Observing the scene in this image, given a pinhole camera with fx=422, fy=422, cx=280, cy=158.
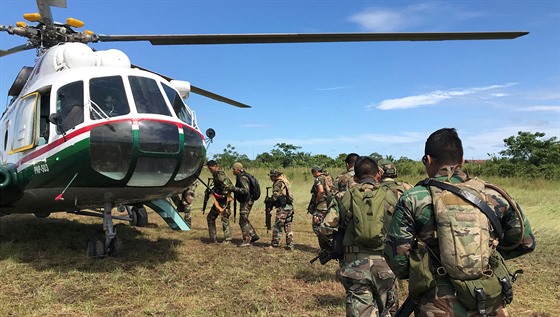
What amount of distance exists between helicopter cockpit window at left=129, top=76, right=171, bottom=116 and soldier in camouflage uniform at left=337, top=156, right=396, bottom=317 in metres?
3.19

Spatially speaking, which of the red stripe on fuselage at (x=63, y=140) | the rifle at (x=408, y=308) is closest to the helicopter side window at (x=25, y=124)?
the red stripe on fuselage at (x=63, y=140)

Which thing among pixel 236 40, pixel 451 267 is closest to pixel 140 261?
pixel 236 40

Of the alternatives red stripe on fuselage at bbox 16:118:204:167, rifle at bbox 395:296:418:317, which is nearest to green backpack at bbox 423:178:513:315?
rifle at bbox 395:296:418:317

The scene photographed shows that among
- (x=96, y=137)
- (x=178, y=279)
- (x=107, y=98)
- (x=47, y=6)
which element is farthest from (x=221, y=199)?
(x=47, y=6)

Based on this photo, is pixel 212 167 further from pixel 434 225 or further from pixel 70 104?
pixel 434 225

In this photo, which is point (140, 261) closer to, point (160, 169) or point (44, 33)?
point (160, 169)

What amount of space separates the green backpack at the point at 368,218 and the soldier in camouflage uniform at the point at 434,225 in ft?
3.54

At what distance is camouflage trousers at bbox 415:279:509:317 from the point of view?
2.24 metres

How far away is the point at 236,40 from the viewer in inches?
252

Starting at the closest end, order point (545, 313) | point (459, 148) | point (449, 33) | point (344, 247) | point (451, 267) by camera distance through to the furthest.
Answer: point (451, 267) < point (459, 148) < point (344, 247) < point (545, 313) < point (449, 33)

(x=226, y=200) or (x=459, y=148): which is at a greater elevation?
(x=459, y=148)

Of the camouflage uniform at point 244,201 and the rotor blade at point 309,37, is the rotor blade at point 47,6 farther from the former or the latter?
the camouflage uniform at point 244,201

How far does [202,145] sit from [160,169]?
82 centimetres

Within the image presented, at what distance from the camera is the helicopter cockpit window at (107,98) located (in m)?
5.52
